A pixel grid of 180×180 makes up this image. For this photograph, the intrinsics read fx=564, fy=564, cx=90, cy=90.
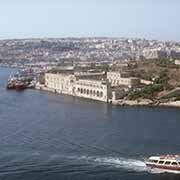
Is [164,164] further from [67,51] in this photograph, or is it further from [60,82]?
[67,51]

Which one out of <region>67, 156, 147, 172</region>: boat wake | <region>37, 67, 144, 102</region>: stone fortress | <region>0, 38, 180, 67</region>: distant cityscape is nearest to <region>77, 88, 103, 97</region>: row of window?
<region>37, 67, 144, 102</region>: stone fortress

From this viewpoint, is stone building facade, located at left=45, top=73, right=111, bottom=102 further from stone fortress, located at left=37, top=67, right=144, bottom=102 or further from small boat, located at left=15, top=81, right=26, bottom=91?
small boat, located at left=15, top=81, right=26, bottom=91

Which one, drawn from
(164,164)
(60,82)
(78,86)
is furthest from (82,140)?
(60,82)

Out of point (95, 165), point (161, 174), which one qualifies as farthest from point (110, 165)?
point (161, 174)

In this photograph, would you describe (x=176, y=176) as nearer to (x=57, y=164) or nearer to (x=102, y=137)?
(x=57, y=164)

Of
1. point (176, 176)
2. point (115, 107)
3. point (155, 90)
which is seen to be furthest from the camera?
point (155, 90)

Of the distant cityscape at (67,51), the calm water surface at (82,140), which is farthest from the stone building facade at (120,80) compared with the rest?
the distant cityscape at (67,51)

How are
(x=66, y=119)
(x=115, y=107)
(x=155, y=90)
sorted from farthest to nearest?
(x=155, y=90), (x=115, y=107), (x=66, y=119)

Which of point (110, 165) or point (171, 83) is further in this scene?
point (171, 83)
